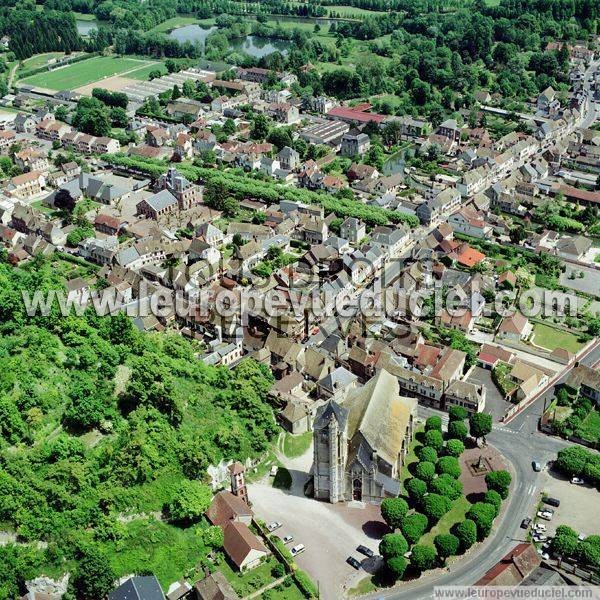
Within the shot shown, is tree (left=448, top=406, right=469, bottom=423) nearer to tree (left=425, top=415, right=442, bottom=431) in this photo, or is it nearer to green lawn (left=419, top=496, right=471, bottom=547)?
tree (left=425, top=415, right=442, bottom=431)

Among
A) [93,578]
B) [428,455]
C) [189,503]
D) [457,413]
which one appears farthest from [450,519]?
[93,578]

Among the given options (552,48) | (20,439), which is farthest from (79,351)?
(552,48)

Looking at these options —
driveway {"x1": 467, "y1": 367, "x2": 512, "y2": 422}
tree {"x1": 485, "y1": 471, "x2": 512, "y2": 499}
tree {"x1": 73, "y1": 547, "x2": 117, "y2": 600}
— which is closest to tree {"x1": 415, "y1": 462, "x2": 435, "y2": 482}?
tree {"x1": 485, "y1": 471, "x2": 512, "y2": 499}

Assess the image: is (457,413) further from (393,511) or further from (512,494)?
(393,511)

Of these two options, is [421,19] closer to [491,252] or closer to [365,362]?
[491,252]

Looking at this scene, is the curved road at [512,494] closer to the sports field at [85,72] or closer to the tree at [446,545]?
the tree at [446,545]

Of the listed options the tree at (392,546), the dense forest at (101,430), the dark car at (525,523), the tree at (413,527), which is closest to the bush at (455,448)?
the dark car at (525,523)
